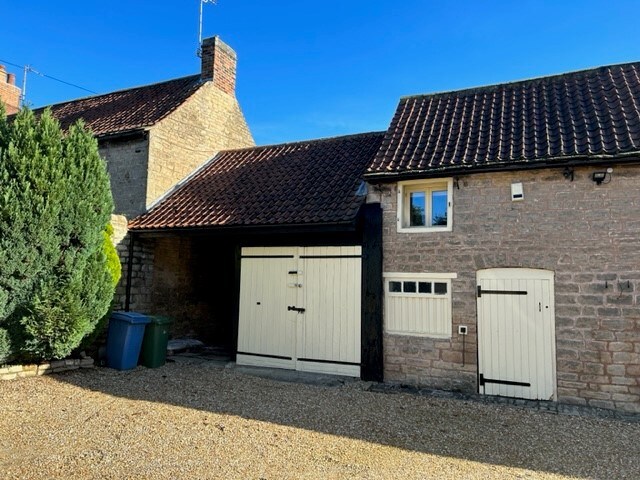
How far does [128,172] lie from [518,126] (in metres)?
9.18

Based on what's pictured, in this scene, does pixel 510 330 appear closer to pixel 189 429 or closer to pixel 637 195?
pixel 637 195

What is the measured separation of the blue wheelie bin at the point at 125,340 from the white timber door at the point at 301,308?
2.00 m

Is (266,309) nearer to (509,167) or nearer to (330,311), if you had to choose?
(330,311)

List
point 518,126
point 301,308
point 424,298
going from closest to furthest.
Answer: point 424,298
point 518,126
point 301,308

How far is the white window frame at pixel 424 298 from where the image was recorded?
298 inches

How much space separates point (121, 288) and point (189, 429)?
571 centimetres

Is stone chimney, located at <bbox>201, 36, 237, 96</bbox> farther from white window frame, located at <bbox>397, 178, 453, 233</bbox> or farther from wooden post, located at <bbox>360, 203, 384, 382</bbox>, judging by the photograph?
white window frame, located at <bbox>397, 178, 453, 233</bbox>

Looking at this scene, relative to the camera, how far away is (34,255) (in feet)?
24.2

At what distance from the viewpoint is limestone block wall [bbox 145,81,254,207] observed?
1139cm

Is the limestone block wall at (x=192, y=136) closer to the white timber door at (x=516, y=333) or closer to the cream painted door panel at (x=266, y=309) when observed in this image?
the cream painted door panel at (x=266, y=309)

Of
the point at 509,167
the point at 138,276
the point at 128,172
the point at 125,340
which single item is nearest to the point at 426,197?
the point at 509,167

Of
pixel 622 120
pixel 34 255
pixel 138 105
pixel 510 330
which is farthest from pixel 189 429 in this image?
pixel 138 105

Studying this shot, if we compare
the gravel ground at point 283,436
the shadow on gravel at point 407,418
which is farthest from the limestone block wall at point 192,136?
the gravel ground at point 283,436

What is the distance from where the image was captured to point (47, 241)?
748 centimetres
